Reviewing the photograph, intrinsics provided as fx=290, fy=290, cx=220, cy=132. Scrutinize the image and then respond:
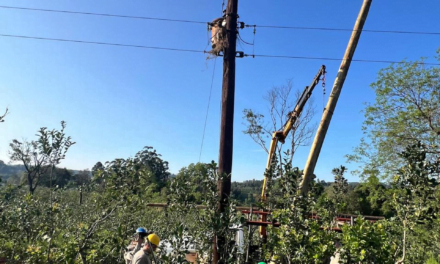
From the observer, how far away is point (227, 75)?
4852 millimetres

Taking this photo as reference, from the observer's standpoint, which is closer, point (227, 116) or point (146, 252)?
point (146, 252)

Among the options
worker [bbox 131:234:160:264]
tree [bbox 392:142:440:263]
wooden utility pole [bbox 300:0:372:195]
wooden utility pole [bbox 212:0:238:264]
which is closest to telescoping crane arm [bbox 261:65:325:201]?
wooden utility pole [bbox 300:0:372:195]

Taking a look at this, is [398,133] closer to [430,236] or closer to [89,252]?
[430,236]

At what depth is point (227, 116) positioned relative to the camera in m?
4.68

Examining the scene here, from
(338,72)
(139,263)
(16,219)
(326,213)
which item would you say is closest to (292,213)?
(326,213)

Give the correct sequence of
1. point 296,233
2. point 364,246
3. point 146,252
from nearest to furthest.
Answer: point 364,246 → point 296,233 → point 146,252

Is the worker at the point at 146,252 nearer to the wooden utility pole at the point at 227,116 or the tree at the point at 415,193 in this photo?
the wooden utility pole at the point at 227,116

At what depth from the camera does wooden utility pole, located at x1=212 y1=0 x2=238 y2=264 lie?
13.9ft

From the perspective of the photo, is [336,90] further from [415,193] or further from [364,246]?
[364,246]

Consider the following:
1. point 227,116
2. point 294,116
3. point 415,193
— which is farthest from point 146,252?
point 294,116

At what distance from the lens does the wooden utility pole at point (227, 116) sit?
4.24 m

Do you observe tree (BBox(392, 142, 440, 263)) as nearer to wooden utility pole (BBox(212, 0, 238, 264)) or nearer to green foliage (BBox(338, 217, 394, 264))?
green foliage (BBox(338, 217, 394, 264))

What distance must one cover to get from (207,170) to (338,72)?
355 centimetres

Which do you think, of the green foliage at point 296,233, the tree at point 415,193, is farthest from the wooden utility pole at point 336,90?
the tree at point 415,193
